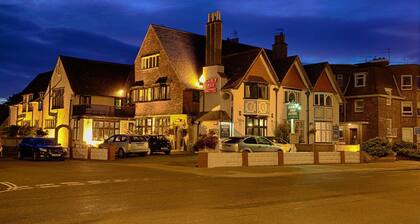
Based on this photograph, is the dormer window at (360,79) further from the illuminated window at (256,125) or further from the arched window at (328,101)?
the illuminated window at (256,125)

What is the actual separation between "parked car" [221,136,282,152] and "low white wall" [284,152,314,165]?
1588 mm

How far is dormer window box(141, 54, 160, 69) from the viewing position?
45250 mm

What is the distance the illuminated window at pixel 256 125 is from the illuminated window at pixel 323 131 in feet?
21.5

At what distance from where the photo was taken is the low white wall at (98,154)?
109ft

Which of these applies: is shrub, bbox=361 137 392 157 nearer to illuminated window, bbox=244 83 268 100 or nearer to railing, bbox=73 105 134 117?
illuminated window, bbox=244 83 268 100

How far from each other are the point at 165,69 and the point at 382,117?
22170mm

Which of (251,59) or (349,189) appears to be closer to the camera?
(349,189)

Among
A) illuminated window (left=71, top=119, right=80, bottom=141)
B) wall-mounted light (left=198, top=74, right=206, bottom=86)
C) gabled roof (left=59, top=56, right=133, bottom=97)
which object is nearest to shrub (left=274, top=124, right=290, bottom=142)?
wall-mounted light (left=198, top=74, right=206, bottom=86)

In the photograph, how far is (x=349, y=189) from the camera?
17.4m

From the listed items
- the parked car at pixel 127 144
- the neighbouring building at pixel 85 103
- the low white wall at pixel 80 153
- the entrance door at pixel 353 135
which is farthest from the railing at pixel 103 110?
the entrance door at pixel 353 135

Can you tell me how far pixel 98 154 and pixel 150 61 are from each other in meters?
14.3

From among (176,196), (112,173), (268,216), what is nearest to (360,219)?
(268,216)

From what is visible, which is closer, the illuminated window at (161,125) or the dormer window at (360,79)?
the illuminated window at (161,125)

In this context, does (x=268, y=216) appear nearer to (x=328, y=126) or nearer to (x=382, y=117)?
(x=328, y=126)
